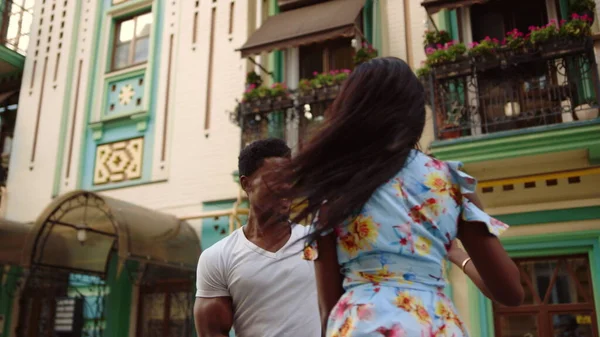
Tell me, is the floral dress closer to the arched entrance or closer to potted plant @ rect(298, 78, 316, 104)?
potted plant @ rect(298, 78, 316, 104)

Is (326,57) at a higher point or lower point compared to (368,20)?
lower

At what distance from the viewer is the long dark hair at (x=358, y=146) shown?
164 centimetres

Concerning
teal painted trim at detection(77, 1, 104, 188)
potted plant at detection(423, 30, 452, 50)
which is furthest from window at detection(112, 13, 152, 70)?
potted plant at detection(423, 30, 452, 50)

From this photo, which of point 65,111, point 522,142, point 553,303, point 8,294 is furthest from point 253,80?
point 8,294

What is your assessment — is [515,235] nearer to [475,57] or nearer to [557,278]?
[557,278]

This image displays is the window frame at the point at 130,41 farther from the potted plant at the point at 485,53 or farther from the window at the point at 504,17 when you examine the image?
the potted plant at the point at 485,53

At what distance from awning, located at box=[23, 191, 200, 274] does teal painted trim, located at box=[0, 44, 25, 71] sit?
4.27m

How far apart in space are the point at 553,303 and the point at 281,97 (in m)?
4.75

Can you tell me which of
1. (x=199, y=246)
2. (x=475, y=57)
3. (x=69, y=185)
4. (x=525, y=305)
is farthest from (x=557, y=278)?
(x=69, y=185)

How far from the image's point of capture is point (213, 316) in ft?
8.73

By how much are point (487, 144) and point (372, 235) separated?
248 inches

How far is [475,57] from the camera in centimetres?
787

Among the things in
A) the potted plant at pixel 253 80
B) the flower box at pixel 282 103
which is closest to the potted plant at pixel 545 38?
the flower box at pixel 282 103

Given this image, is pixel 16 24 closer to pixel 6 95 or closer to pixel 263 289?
pixel 6 95
